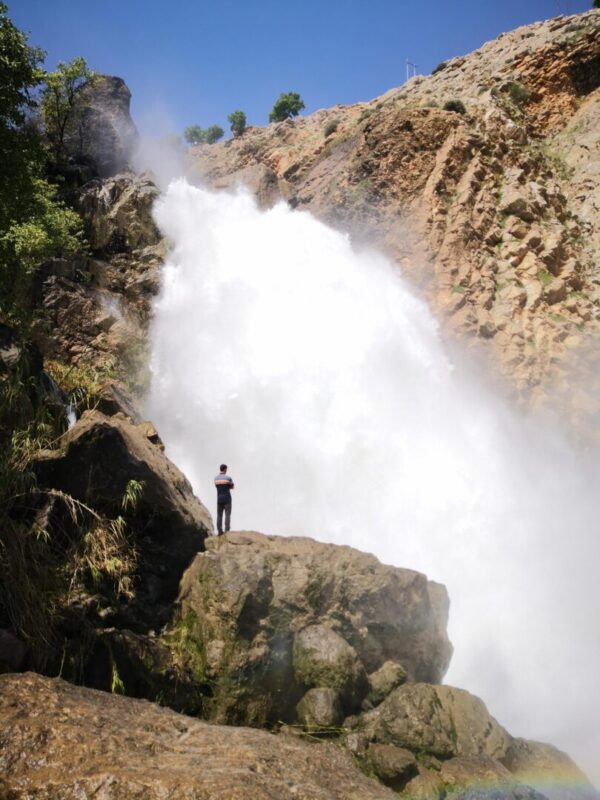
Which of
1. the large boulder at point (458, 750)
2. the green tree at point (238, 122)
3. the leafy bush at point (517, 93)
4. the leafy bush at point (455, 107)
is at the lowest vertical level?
the large boulder at point (458, 750)

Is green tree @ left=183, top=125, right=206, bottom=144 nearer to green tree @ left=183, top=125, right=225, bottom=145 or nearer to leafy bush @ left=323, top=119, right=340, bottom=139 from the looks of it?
green tree @ left=183, top=125, right=225, bottom=145

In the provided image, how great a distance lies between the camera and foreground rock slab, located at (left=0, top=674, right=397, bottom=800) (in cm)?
342

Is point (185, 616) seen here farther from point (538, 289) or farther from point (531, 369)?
point (538, 289)

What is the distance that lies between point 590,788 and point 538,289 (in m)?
16.3

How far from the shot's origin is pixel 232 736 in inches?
185

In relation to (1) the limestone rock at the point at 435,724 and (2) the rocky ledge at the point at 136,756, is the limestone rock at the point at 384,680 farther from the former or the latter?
(2) the rocky ledge at the point at 136,756

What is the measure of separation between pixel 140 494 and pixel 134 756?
417 cm

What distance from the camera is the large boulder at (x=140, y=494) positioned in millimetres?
7250

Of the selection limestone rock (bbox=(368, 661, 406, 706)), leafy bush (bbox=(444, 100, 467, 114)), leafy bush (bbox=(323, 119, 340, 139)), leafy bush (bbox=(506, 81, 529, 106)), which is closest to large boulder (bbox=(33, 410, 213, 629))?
limestone rock (bbox=(368, 661, 406, 706))

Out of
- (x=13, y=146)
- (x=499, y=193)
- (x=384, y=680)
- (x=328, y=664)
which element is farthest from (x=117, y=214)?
(x=384, y=680)

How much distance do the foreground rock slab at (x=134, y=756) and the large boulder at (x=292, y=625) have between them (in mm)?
2038

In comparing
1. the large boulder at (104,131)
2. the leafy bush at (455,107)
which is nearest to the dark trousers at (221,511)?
the large boulder at (104,131)

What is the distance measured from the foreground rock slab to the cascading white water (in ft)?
26.1

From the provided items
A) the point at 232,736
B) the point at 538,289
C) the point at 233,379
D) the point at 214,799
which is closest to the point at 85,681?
the point at 232,736
